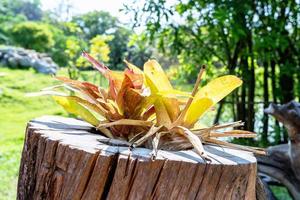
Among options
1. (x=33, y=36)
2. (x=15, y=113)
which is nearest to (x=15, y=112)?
(x=15, y=113)

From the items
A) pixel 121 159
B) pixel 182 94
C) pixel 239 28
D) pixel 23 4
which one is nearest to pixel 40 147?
pixel 121 159

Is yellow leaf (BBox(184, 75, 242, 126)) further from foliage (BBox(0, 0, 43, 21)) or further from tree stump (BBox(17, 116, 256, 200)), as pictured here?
foliage (BBox(0, 0, 43, 21))

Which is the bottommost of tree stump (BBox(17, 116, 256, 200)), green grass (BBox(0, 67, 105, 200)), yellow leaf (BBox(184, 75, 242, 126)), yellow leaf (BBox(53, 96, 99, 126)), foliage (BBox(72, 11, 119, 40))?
green grass (BBox(0, 67, 105, 200))

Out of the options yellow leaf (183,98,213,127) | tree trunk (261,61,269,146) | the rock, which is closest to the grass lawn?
the rock

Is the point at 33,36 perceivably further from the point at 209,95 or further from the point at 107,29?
the point at 209,95

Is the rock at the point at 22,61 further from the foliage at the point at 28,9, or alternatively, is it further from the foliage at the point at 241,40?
the foliage at the point at 28,9

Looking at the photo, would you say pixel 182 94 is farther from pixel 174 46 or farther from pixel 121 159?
pixel 174 46
